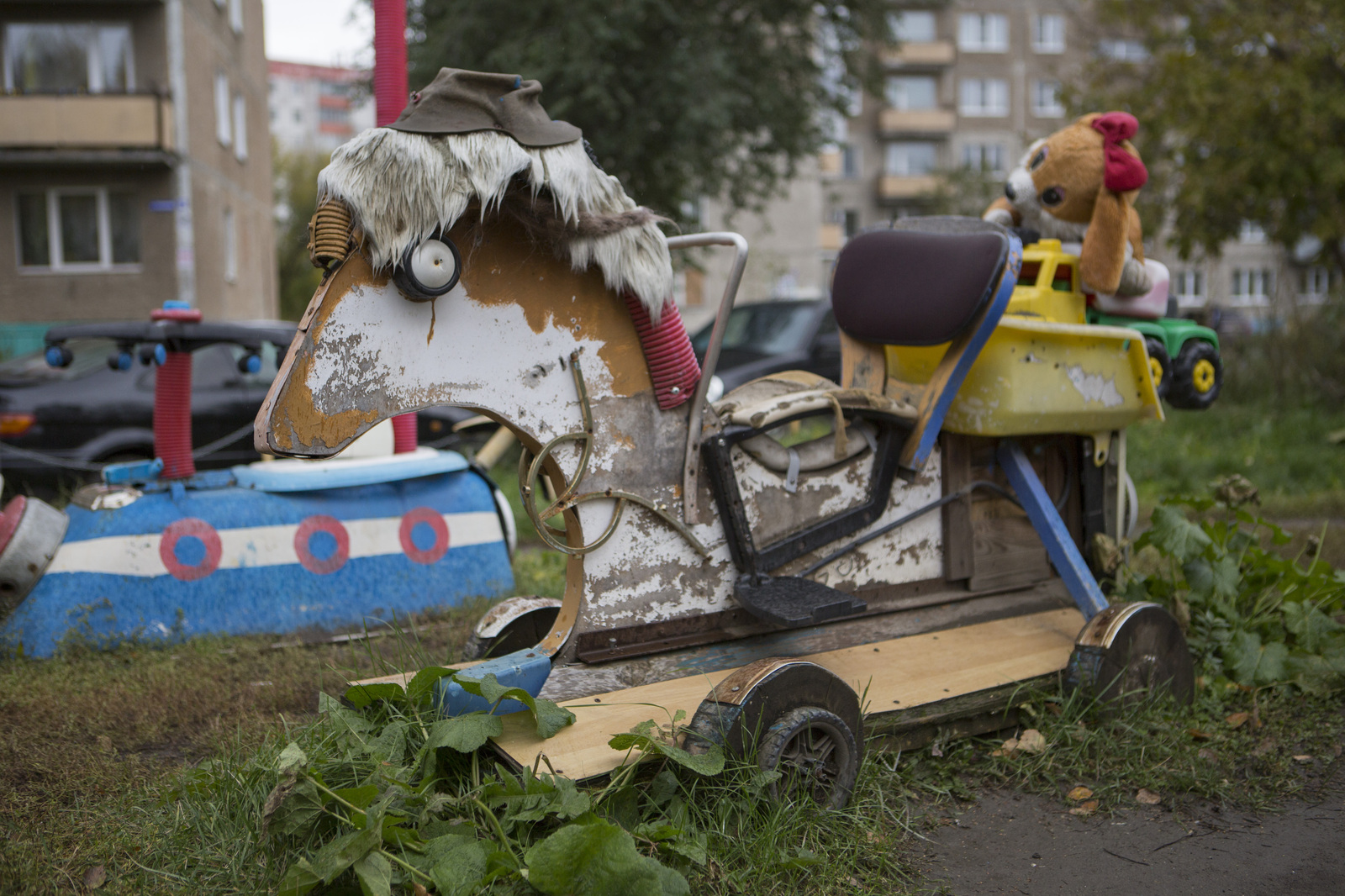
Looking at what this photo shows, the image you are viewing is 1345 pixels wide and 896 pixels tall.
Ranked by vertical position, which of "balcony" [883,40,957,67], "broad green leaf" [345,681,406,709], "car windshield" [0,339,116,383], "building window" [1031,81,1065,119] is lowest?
→ "broad green leaf" [345,681,406,709]

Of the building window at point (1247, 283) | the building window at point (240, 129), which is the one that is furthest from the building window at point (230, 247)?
the building window at point (1247, 283)

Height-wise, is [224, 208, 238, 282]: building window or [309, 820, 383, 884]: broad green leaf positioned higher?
[224, 208, 238, 282]: building window

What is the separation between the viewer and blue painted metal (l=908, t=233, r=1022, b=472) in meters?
3.11

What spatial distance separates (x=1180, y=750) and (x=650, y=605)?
171 cm

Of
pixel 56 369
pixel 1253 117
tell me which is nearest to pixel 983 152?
pixel 1253 117

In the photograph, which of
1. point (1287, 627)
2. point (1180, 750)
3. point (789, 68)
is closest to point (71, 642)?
point (1180, 750)

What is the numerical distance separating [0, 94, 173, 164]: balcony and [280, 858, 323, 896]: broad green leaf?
757 inches

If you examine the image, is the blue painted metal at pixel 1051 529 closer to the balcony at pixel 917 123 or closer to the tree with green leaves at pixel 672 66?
the tree with green leaves at pixel 672 66

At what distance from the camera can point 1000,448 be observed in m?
3.62

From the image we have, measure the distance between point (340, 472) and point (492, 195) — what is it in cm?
221

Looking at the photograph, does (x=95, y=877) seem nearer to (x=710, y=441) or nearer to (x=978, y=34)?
(x=710, y=441)

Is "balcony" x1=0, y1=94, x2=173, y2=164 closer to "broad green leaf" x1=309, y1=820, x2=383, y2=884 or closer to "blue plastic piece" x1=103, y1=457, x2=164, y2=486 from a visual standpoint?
"blue plastic piece" x1=103, y1=457, x2=164, y2=486

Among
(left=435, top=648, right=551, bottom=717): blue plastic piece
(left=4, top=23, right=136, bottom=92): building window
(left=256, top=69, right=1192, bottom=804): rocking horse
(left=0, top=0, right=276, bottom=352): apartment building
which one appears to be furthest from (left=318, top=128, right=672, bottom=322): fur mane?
(left=4, top=23, right=136, bottom=92): building window

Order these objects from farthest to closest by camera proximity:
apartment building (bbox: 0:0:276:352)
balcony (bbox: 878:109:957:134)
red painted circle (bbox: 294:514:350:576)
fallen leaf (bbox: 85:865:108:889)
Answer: balcony (bbox: 878:109:957:134) → apartment building (bbox: 0:0:276:352) → red painted circle (bbox: 294:514:350:576) → fallen leaf (bbox: 85:865:108:889)
